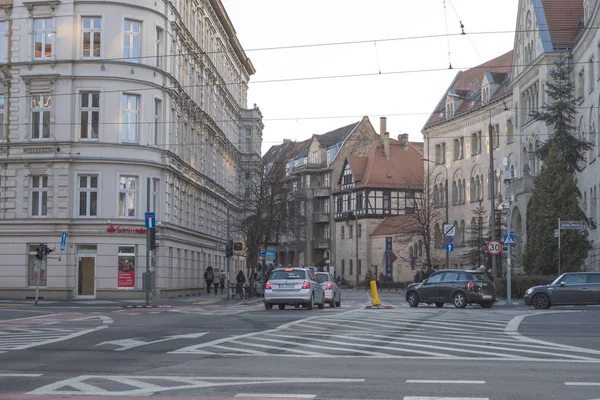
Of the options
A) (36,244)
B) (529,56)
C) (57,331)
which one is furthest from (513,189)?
(57,331)

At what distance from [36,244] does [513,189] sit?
3278 cm

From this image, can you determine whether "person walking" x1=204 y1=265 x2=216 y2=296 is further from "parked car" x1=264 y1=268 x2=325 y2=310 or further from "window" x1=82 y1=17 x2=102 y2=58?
"parked car" x1=264 y1=268 x2=325 y2=310

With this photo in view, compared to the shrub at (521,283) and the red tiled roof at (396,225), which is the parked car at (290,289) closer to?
the shrub at (521,283)

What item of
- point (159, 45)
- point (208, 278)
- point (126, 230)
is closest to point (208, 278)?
point (208, 278)

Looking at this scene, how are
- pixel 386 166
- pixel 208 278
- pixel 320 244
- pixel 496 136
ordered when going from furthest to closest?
1. pixel 320 244
2. pixel 386 166
3. pixel 496 136
4. pixel 208 278

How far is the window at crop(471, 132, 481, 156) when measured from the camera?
3182 inches

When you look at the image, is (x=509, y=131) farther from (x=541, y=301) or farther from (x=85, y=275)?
(x=85, y=275)

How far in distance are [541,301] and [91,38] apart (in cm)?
2545

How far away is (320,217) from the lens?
11419 cm

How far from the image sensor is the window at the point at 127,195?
147 feet

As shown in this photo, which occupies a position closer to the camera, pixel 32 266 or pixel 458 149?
pixel 32 266

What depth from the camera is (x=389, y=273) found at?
9362cm

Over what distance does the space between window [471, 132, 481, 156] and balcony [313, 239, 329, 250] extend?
34.3 metres

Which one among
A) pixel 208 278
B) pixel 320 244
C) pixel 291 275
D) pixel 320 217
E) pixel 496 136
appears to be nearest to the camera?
pixel 291 275
